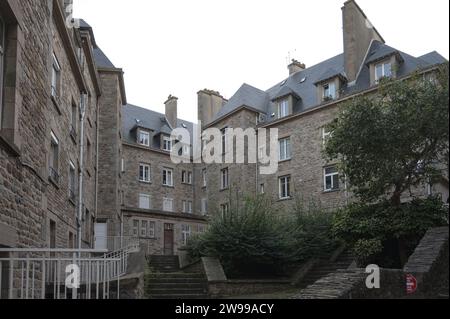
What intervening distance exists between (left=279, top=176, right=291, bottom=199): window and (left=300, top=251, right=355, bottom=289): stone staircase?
967 cm

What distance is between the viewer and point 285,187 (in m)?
29.2

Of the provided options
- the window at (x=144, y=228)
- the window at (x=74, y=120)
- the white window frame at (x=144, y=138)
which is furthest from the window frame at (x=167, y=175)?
the window at (x=74, y=120)

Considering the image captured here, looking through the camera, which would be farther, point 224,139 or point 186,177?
point 186,177

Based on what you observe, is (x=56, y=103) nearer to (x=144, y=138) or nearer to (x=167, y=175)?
(x=144, y=138)

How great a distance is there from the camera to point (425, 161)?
47.6ft

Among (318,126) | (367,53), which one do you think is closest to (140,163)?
(318,126)

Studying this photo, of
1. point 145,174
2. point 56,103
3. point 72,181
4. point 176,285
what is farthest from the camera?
point 145,174

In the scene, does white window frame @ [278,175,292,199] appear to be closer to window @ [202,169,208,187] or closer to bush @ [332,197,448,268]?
window @ [202,169,208,187]

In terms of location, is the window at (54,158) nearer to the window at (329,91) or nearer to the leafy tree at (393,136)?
the leafy tree at (393,136)

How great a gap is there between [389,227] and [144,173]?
25477 millimetres

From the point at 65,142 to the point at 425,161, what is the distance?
9.92m

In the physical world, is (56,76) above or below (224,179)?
above

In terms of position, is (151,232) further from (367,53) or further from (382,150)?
(382,150)

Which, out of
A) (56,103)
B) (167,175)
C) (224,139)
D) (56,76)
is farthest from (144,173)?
(56,103)
